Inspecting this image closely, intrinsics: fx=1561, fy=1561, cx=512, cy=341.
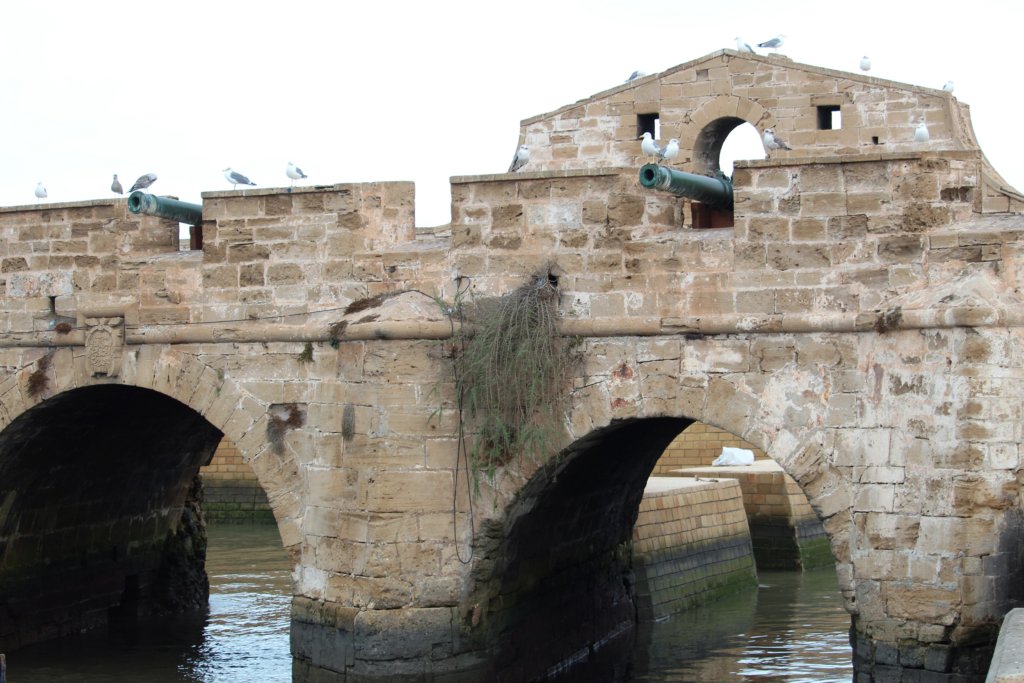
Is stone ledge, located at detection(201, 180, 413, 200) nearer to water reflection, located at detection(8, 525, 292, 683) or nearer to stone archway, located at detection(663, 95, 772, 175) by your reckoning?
Result: water reflection, located at detection(8, 525, 292, 683)

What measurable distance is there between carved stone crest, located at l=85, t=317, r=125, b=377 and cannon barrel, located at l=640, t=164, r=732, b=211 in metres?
4.32

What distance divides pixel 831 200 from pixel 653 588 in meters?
7.54

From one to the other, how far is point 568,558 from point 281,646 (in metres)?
2.95

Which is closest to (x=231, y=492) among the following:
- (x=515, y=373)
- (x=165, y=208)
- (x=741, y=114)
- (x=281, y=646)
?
(x=741, y=114)

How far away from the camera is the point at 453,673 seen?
10.1 meters

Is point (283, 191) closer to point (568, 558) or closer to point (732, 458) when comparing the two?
point (568, 558)

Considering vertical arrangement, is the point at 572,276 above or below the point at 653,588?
above

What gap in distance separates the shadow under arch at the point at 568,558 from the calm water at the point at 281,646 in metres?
0.69

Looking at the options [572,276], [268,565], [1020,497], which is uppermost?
[572,276]

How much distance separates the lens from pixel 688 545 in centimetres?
1731

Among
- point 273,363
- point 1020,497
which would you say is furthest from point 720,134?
point 1020,497

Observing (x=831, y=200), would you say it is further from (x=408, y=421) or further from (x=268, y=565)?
(x=268, y=565)

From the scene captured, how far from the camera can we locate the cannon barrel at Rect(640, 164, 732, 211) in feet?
30.9

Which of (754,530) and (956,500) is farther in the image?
(754,530)
